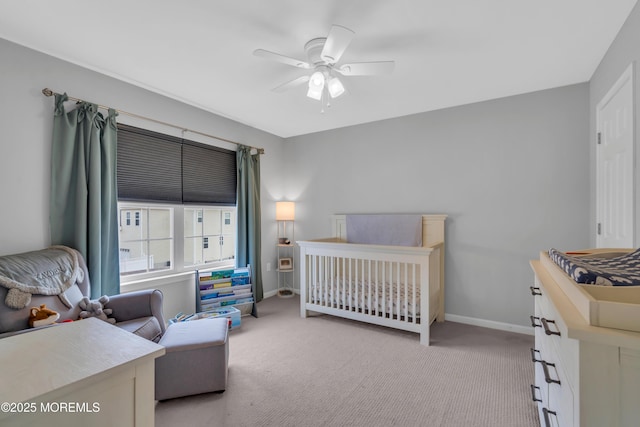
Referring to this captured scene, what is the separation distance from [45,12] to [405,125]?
3.13 meters

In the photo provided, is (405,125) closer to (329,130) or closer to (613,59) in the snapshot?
(329,130)

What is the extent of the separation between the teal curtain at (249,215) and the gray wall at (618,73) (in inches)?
132

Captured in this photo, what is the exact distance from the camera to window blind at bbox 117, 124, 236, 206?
258 cm

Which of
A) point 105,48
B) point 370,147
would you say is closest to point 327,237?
point 370,147

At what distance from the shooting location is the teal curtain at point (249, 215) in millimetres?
3525

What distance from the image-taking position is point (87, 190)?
2.23 metres

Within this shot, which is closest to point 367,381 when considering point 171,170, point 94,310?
point 94,310

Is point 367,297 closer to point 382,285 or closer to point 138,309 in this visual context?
point 382,285

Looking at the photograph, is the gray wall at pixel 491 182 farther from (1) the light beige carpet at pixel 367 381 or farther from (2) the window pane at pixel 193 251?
(2) the window pane at pixel 193 251

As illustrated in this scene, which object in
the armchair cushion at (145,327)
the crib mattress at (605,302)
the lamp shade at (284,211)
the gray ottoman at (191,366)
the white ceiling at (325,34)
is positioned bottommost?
A: the gray ottoman at (191,366)

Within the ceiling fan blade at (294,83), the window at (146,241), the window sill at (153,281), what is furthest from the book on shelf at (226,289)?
the ceiling fan blade at (294,83)

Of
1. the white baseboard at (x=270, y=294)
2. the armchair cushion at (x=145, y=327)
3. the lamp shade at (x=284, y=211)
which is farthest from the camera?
the lamp shade at (x=284, y=211)

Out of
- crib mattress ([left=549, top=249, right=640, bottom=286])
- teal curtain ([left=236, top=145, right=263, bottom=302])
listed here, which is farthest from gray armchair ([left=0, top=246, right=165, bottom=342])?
crib mattress ([left=549, top=249, right=640, bottom=286])

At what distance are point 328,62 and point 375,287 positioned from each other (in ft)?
6.86
